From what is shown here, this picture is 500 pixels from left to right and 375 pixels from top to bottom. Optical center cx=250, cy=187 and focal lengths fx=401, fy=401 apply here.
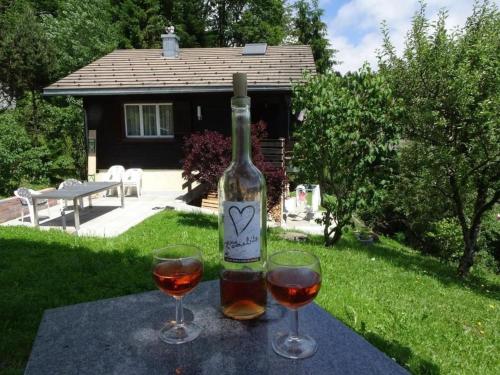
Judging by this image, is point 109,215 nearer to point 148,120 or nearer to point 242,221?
point 148,120

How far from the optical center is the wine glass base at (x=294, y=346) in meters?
1.24

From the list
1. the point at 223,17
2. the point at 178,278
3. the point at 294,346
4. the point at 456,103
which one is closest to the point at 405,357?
the point at 294,346

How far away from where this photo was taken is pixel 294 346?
1271 mm

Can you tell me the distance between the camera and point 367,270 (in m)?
5.75

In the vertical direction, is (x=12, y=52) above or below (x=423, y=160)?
above

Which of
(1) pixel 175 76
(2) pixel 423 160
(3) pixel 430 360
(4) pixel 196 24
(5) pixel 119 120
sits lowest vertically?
(3) pixel 430 360

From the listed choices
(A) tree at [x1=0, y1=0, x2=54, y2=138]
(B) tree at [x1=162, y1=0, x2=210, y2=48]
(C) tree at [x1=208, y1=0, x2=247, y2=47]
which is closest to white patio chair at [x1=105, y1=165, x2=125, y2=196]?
(A) tree at [x1=0, y1=0, x2=54, y2=138]

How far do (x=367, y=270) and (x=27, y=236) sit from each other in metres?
5.42

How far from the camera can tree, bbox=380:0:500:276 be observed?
6.29 meters

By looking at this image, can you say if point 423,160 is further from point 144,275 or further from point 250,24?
point 250,24

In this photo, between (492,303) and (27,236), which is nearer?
(492,303)

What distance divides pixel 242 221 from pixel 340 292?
3.46 metres

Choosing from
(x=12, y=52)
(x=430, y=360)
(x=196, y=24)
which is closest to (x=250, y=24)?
(x=196, y=24)

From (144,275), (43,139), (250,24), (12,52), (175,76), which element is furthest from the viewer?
(250,24)
